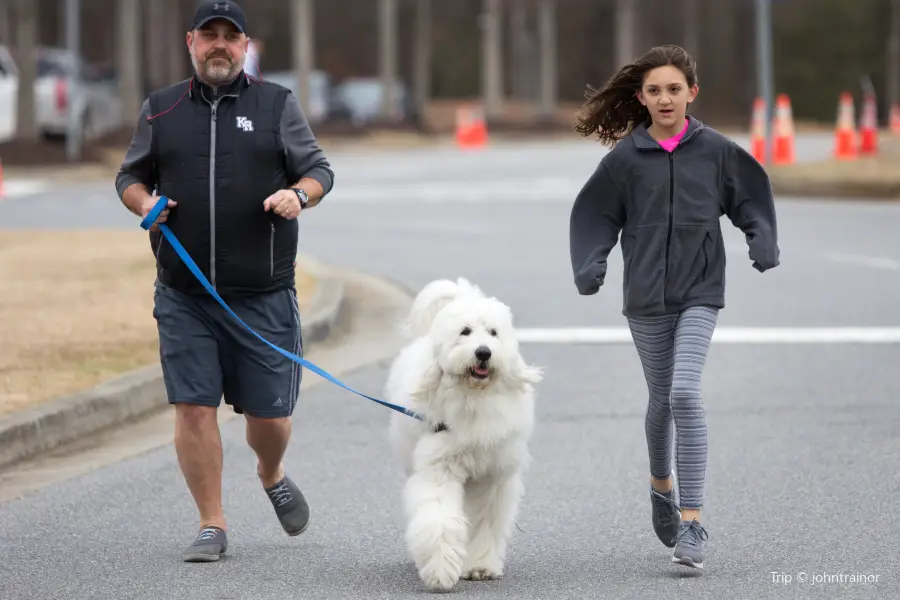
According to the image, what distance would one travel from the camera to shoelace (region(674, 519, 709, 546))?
638 cm

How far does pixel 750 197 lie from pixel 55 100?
1291 inches

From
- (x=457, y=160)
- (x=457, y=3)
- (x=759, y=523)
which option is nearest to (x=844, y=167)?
(x=457, y=160)

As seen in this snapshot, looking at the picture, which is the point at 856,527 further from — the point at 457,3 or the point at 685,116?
the point at 457,3

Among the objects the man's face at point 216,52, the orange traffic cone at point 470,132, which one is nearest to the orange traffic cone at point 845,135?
the orange traffic cone at point 470,132

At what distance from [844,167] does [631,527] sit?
21.6 metres

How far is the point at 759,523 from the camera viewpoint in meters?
7.36

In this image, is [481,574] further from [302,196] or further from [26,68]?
[26,68]

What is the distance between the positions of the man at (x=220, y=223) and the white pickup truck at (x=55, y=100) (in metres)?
27.8

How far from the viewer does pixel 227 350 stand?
679 centimetres

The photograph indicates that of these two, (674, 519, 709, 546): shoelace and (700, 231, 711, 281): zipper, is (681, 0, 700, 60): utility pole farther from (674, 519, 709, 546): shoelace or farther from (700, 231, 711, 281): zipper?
(674, 519, 709, 546): shoelace

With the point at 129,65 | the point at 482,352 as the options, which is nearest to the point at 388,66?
the point at 129,65

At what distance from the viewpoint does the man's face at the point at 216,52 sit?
657 centimetres

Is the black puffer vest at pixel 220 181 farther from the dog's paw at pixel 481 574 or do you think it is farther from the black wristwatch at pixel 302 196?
the dog's paw at pixel 481 574

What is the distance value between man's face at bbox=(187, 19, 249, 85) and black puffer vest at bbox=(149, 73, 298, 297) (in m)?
0.09
